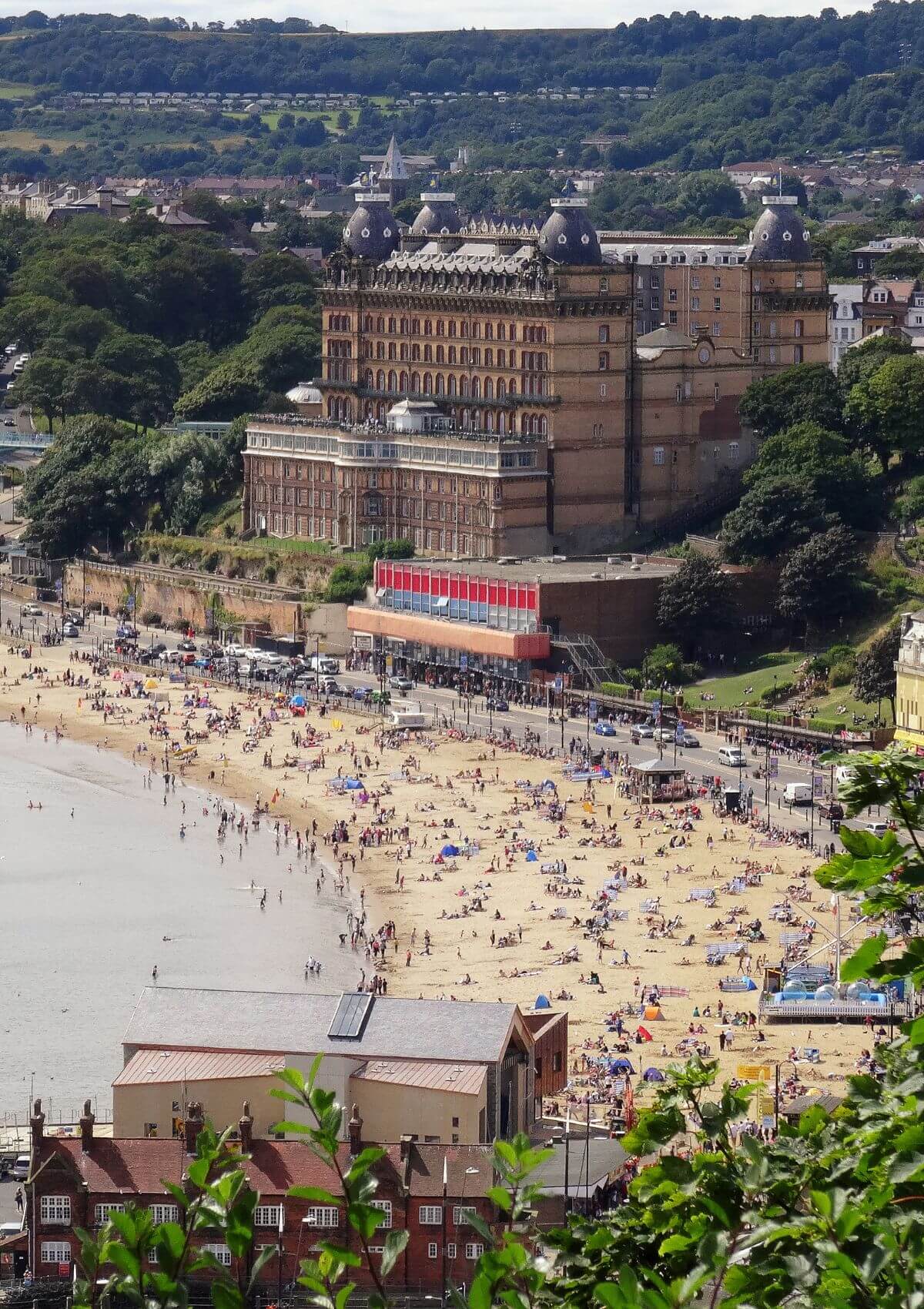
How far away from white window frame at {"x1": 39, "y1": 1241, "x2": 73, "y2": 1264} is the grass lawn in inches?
1758

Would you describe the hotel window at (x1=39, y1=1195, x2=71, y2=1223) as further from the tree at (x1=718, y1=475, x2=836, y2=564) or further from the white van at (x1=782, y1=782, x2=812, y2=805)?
the tree at (x1=718, y1=475, x2=836, y2=564)

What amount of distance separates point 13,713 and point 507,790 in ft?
75.3

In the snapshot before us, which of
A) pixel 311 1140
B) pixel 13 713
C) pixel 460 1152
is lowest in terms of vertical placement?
pixel 13 713

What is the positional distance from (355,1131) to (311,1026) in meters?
5.27

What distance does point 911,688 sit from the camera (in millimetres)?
70938

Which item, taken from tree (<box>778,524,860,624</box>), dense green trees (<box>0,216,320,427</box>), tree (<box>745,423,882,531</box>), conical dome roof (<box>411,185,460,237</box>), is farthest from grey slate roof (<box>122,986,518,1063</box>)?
dense green trees (<box>0,216,320,427</box>)

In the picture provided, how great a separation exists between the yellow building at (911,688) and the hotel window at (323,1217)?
114 ft

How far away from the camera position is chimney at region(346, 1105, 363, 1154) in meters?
37.1

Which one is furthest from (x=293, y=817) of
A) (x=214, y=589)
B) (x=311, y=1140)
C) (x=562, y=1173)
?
(x=311, y=1140)

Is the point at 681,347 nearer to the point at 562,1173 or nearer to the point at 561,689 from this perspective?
the point at 561,689

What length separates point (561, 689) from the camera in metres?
83.9

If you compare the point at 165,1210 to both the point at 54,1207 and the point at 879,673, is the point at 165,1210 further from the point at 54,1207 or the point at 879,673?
the point at 879,673

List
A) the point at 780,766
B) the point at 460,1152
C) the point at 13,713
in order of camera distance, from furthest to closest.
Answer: the point at 13,713
the point at 780,766
the point at 460,1152

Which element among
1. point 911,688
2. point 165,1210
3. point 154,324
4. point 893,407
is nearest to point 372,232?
point 893,407
